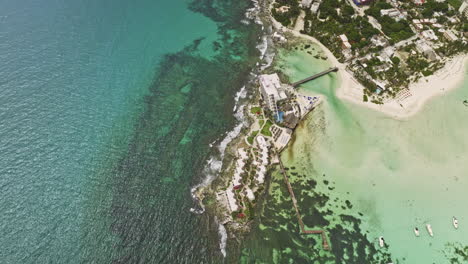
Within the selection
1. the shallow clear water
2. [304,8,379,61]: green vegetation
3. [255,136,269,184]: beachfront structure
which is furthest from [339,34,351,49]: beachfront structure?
[255,136,269,184]: beachfront structure

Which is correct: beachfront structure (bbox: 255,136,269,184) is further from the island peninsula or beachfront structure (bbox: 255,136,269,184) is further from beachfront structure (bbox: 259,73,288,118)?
beachfront structure (bbox: 259,73,288,118)

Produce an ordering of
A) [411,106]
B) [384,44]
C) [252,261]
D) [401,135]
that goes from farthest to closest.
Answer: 1. [384,44]
2. [411,106]
3. [401,135]
4. [252,261]

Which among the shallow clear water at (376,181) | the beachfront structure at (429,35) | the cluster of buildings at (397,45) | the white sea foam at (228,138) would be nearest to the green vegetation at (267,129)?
the white sea foam at (228,138)

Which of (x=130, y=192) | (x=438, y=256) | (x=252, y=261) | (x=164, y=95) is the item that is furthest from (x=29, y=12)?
(x=438, y=256)

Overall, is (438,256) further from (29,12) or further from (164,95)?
(29,12)

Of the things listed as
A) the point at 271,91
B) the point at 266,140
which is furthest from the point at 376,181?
the point at 271,91

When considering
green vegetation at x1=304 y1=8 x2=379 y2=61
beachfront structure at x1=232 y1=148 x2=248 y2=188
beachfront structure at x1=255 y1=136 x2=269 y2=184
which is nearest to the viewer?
beachfront structure at x1=232 y1=148 x2=248 y2=188
